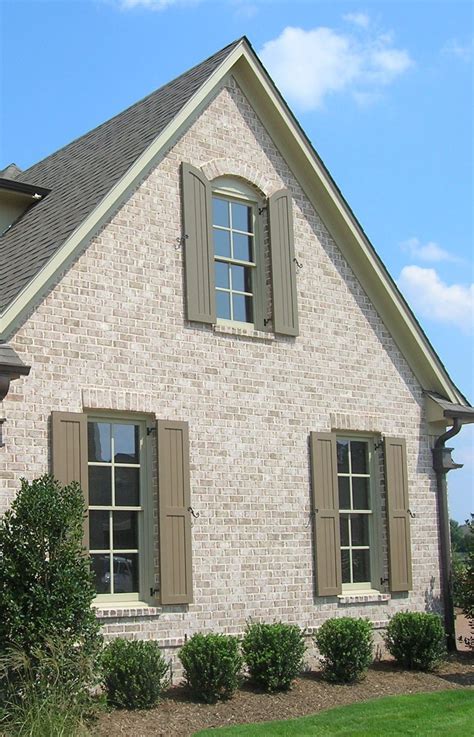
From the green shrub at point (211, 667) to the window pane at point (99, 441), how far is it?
222 centimetres

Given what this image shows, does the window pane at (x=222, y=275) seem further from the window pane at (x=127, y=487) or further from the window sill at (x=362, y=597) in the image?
the window sill at (x=362, y=597)

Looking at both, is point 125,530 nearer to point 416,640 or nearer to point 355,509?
point 355,509

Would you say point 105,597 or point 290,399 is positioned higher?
point 290,399

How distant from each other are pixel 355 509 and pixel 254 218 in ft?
13.4

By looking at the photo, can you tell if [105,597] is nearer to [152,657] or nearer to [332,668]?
→ [152,657]

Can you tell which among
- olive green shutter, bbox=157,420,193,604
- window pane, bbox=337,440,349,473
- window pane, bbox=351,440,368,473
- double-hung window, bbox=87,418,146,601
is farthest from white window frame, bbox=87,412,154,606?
window pane, bbox=351,440,368,473

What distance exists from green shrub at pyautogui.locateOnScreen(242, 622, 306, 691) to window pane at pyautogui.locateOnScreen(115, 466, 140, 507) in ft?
6.64

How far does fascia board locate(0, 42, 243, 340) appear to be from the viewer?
10867 mm

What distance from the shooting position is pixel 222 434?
12719mm

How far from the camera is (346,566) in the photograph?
45.9ft

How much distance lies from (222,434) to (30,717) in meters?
4.70

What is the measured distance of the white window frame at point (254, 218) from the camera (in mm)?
13594

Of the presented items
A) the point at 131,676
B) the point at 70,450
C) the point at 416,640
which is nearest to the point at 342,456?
the point at 416,640

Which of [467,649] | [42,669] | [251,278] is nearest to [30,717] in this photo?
[42,669]
